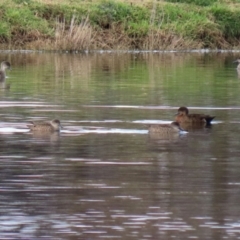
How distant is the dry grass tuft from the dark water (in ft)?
59.0

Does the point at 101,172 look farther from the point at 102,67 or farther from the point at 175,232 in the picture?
the point at 102,67

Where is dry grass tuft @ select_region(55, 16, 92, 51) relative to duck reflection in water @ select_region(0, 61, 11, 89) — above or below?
above

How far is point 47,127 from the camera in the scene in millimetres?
14930

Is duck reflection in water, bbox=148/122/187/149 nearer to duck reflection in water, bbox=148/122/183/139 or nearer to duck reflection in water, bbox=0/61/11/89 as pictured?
duck reflection in water, bbox=148/122/183/139

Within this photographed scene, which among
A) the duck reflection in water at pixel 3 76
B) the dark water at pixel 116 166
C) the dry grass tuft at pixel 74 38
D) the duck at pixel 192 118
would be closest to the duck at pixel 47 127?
the dark water at pixel 116 166

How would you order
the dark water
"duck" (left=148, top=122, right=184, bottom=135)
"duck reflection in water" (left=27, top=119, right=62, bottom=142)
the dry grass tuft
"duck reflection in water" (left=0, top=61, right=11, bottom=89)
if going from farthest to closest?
the dry grass tuft → "duck reflection in water" (left=0, top=61, right=11, bottom=89) → "duck" (left=148, top=122, right=184, bottom=135) → "duck reflection in water" (left=27, top=119, right=62, bottom=142) → the dark water

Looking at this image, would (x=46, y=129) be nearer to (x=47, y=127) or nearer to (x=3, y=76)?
(x=47, y=127)

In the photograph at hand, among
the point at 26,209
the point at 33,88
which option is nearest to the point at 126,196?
the point at 26,209

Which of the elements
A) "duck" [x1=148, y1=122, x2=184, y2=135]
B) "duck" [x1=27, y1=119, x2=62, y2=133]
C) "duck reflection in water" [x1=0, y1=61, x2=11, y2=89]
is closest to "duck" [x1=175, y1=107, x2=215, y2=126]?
"duck" [x1=148, y1=122, x2=184, y2=135]

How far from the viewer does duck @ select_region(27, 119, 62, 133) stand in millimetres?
14930

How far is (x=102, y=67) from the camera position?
33.0 m

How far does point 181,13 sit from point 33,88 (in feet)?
87.3

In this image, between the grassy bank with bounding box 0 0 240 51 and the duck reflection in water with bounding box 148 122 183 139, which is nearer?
the duck reflection in water with bounding box 148 122 183 139

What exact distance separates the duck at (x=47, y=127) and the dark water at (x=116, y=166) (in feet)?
0.47
